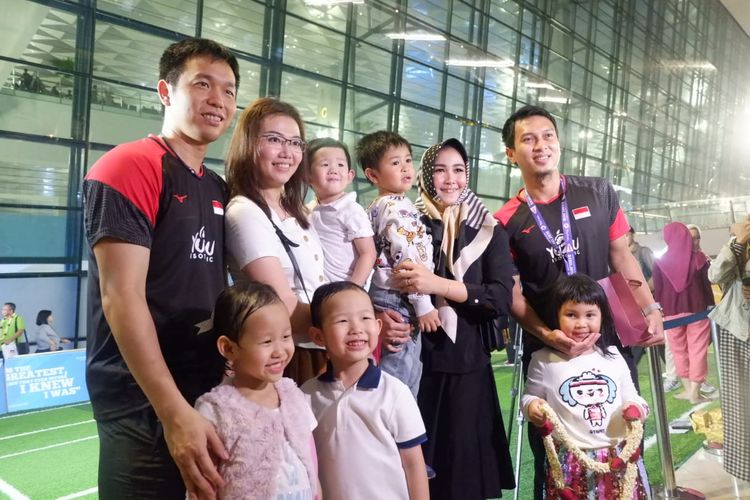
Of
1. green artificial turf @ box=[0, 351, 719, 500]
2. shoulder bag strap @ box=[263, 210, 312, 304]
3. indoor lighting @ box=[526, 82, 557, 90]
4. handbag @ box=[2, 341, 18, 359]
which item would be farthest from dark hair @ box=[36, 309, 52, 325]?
indoor lighting @ box=[526, 82, 557, 90]

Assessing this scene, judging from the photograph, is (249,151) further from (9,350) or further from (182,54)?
(9,350)

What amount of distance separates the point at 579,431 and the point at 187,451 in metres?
1.49

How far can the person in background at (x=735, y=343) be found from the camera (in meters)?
3.37

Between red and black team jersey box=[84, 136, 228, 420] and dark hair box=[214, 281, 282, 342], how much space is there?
0.23ft

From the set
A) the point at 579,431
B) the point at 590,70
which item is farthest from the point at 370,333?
the point at 590,70

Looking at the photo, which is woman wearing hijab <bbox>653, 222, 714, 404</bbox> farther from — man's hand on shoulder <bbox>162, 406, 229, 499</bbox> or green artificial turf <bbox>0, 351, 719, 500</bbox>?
man's hand on shoulder <bbox>162, 406, 229, 499</bbox>

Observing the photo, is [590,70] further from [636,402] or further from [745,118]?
[636,402]

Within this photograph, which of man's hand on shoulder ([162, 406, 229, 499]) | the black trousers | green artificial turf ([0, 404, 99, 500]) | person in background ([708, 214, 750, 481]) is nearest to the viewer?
man's hand on shoulder ([162, 406, 229, 499])

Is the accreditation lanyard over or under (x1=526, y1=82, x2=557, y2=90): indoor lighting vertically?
→ under

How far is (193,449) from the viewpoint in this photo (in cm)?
127

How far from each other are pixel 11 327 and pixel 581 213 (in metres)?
7.80

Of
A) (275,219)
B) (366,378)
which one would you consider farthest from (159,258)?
(366,378)

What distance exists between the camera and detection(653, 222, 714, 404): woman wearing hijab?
528 cm

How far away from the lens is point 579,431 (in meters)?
2.12
